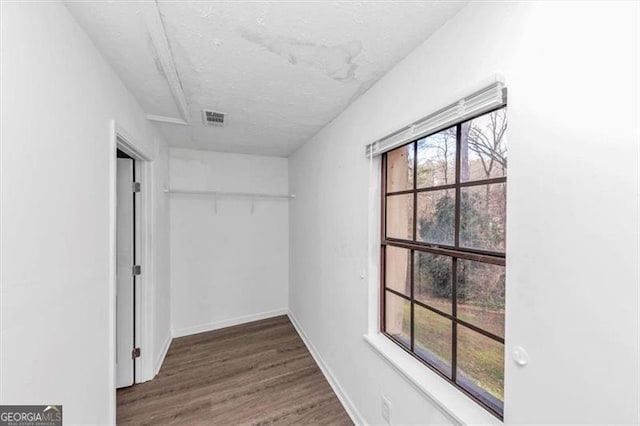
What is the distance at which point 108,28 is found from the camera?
1164 mm

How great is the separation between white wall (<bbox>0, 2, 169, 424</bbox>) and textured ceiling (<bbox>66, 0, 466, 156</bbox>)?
0.20 meters

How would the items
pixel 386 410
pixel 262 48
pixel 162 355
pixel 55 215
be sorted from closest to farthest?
pixel 55 215 < pixel 262 48 < pixel 386 410 < pixel 162 355

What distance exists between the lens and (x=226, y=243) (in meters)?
3.44

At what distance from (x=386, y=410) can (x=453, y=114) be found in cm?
173

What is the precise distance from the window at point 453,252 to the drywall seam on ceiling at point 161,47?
140 cm

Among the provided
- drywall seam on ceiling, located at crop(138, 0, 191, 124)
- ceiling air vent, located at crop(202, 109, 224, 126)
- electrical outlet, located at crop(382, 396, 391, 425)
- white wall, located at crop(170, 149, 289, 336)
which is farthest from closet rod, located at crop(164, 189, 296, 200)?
electrical outlet, located at crop(382, 396, 391, 425)

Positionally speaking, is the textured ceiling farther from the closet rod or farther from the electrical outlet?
the electrical outlet

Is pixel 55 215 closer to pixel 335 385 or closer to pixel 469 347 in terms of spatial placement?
pixel 469 347

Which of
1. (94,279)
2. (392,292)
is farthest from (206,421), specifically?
(392,292)

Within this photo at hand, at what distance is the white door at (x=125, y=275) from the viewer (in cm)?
219

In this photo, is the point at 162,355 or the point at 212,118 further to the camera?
the point at 162,355

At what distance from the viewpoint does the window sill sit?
1.06m

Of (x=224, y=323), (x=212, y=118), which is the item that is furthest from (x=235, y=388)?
(x=212, y=118)

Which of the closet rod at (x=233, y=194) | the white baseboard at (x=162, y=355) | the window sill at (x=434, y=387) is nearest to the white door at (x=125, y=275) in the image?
the white baseboard at (x=162, y=355)
